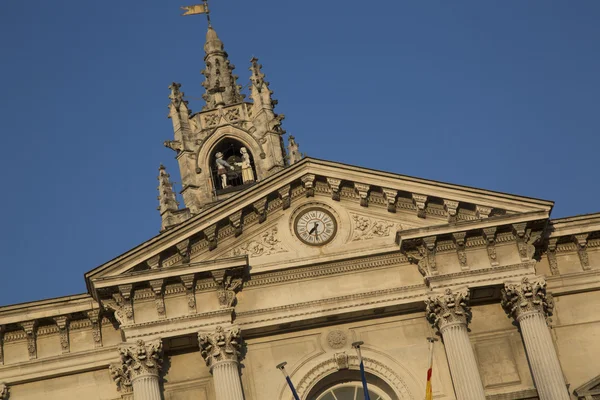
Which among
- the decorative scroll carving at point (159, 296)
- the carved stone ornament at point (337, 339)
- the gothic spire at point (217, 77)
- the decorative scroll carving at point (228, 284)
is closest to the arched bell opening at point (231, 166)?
the gothic spire at point (217, 77)

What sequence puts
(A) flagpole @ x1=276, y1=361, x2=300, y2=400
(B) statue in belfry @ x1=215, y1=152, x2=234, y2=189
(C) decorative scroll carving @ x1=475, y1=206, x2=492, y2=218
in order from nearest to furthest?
(A) flagpole @ x1=276, y1=361, x2=300, y2=400
(C) decorative scroll carving @ x1=475, y1=206, x2=492, y2=218
(B) statue in belfry @ x1=215, y1=152, x2=234, y2=189

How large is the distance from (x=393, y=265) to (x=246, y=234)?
410 cm

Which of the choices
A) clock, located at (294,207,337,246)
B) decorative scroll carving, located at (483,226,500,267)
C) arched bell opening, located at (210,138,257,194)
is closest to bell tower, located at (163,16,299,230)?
arched bell opening, located at (210,138,257,194)

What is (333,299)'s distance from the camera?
40125mm

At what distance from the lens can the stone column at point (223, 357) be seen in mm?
38625

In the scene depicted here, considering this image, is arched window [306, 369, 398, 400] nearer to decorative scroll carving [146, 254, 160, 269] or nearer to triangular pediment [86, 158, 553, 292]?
triangular pediment [86, 158, 553, 292]

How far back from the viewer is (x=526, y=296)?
39.7 meters

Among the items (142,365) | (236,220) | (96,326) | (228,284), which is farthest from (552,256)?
(96,326)

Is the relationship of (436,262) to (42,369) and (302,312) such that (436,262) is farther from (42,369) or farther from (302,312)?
(42,369)

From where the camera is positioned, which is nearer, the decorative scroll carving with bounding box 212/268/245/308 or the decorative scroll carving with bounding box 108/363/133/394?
the decorative scroll carving with bounding box 108/363/133/394

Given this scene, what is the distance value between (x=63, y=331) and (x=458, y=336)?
10522 mm

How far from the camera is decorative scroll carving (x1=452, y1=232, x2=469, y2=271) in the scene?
40094mm

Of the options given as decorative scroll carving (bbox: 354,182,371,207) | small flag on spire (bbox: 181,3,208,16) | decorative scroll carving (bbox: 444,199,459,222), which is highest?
small flag on spire (bbox: 181,3,208,16)

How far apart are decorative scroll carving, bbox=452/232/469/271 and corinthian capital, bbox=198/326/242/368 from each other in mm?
6304
